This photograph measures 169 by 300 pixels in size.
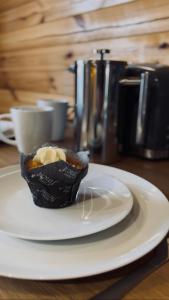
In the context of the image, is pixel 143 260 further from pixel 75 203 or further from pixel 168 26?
pixel 168 26

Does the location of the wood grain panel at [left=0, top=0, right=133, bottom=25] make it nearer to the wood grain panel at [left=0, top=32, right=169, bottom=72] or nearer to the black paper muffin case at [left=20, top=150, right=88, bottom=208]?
the wood grain panel at [left=0, top=32, right=169, bottom=72]

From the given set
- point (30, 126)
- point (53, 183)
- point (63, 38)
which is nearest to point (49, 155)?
point (53, 183)

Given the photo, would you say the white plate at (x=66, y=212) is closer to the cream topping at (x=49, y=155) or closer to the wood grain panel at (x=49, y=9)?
the cream topping at (x=49, y=155)

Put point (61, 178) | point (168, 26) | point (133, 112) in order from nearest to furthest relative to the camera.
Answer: point (61, 178) → point (133, 112) → point (168, 26)

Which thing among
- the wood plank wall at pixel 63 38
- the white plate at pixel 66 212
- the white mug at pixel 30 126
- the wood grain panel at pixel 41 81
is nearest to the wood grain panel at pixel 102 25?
the wood plank wall at pixel 63 38

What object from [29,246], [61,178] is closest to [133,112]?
[61,178]
